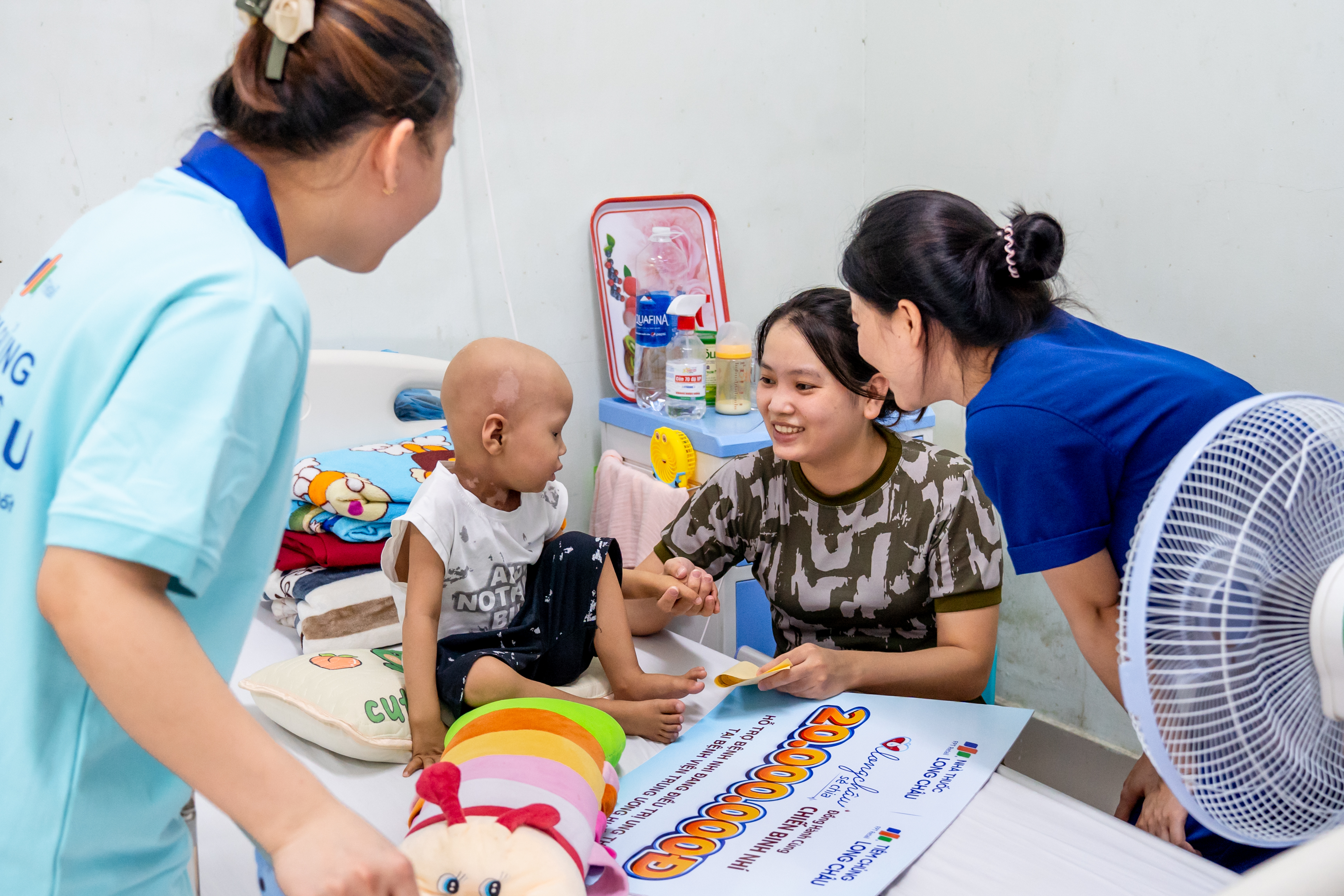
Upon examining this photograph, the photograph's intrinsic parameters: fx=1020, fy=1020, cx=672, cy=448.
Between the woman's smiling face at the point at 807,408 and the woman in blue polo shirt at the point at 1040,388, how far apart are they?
212 mm

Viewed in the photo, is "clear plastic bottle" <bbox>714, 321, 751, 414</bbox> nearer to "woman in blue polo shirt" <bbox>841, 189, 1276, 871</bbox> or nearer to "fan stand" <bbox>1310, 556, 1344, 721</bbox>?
"woman in blue polo shirt" <bbox>841, 189, 1276, 871</bbox>

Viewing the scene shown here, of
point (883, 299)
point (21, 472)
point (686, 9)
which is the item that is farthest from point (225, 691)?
point (686, 9)

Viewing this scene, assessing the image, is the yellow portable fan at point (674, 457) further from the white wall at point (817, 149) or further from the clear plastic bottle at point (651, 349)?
the white wall at point (817, 149)

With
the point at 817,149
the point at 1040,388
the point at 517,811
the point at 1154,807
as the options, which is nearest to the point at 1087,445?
the point at 1040,388

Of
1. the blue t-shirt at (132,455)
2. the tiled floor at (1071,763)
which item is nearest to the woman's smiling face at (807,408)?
the blue t-shirt at (132,455)

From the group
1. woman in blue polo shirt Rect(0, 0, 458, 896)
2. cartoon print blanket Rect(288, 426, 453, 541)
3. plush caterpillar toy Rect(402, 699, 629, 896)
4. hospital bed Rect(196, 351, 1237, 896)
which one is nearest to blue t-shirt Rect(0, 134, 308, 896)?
woman in blue polo shirt Rect(0, 0, 458, 896)

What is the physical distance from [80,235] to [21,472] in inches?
6.9

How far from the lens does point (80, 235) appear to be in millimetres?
729

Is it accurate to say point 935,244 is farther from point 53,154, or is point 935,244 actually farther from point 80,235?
point 53,154

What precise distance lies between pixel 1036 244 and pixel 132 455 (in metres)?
1.04

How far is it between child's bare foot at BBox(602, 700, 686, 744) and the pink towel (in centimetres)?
72

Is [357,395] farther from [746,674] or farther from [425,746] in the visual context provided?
[746,674]

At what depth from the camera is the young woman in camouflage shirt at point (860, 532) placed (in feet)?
5.21

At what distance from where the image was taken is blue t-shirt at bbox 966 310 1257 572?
1129 millimetres
